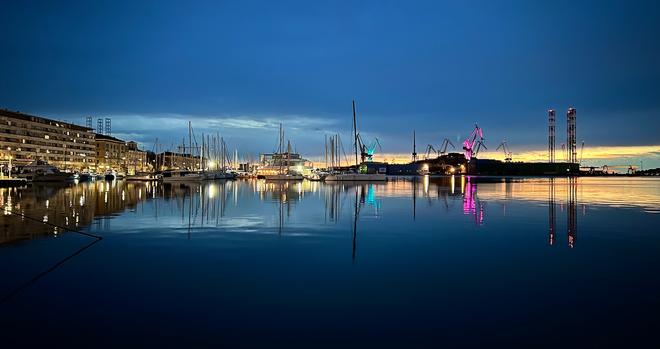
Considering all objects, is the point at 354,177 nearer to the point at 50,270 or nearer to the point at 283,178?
the point at 283,178

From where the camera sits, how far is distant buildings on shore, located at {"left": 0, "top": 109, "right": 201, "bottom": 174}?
113 meters

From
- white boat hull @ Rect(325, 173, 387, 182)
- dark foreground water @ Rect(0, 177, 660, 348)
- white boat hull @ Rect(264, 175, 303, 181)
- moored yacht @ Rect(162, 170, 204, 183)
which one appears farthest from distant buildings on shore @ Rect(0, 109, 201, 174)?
dark foreground water @ Rect(0, 177, 660, 348)

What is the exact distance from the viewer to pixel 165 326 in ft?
19.4

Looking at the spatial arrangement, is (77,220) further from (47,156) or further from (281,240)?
(47,156)

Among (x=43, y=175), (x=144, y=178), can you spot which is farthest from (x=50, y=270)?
(x=144, y=178)

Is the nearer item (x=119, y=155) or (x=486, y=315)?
(x=486, y=315)

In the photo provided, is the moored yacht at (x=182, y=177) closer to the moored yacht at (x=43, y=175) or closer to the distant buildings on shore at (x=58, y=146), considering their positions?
the moored yacht at (x=43, y=175)

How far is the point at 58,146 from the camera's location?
133000 mm

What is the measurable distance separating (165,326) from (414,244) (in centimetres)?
800

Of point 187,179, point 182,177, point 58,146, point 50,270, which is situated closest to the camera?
point 50,270

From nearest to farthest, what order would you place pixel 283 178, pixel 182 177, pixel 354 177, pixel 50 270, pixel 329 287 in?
pixel 329 287
pixel 50 270
pixel 354 177
pixel 283 178
pixel 182 177

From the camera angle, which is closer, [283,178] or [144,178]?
[283,178]

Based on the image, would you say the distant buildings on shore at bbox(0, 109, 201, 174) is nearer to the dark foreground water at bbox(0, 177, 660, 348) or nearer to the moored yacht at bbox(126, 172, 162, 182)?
the moored yacht at bbox(126, 172, 162, 182)

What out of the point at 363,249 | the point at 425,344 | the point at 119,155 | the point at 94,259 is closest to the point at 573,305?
the point at 425,344
